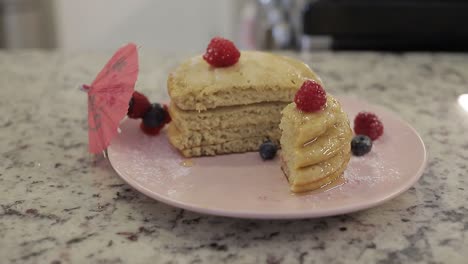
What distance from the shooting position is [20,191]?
1104 mm

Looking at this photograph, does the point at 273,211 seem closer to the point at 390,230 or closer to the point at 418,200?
the point at 390,230

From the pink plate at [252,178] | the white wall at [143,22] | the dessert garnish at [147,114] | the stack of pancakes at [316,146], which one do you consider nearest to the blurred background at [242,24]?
the white wall at [143,22]

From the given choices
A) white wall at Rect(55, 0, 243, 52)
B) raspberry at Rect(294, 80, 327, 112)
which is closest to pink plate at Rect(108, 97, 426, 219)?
raspberry at Rect(294, 80, 327, 112)

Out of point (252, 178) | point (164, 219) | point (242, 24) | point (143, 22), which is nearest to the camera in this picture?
point (164, 219)

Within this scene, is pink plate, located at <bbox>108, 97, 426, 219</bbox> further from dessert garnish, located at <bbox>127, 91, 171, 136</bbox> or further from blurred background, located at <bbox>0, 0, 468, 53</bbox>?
blurred background, located at <bbox>0, 0, 468, 53</bbox>

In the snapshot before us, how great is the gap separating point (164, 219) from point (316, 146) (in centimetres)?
31

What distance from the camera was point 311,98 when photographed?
106 cm

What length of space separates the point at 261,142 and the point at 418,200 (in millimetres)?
373

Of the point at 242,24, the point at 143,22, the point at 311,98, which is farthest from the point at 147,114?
the point at 143,22

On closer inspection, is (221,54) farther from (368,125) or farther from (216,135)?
(368,125)

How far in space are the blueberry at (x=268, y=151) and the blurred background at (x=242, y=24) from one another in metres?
1.13

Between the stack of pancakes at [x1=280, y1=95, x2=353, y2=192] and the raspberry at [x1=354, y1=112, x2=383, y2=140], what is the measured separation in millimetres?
162

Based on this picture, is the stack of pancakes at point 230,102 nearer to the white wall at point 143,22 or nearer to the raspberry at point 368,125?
the raspberry at point 368,125

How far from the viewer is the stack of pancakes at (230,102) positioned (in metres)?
1.21
